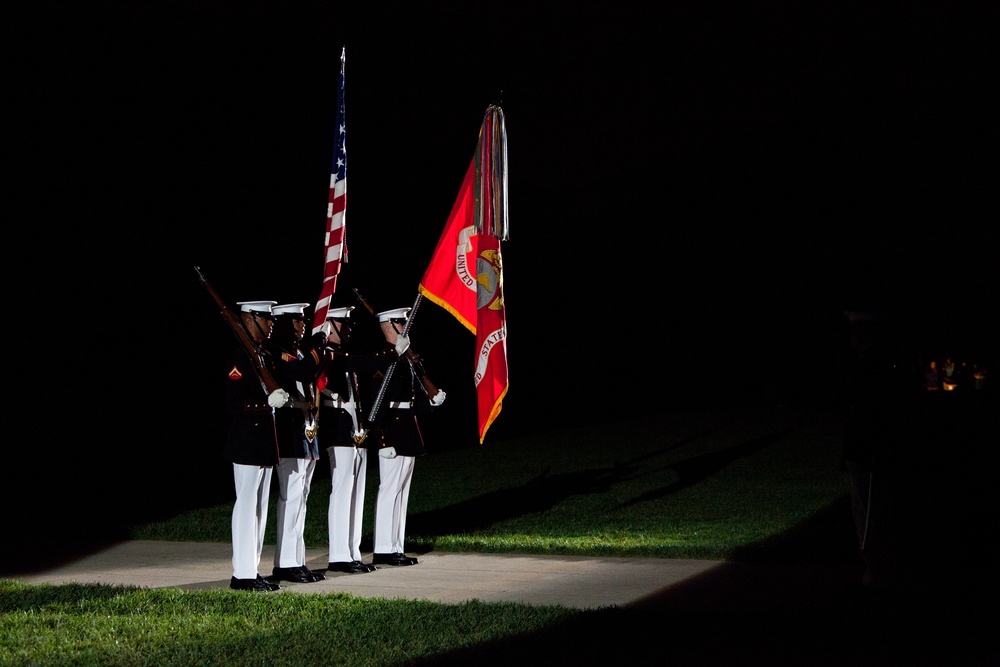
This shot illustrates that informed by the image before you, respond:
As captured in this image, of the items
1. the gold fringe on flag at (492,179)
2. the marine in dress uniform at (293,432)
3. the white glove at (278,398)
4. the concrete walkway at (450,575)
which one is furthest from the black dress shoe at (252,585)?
the gold fringe on flag at (492,179)

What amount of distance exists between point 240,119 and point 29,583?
11.7 metres

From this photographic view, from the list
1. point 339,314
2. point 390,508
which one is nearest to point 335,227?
point 339,314

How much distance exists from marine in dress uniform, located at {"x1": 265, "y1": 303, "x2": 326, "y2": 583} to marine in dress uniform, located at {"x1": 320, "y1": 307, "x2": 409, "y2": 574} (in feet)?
1.14

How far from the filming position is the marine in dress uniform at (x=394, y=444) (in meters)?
9.66

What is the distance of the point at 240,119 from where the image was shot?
1944 cm

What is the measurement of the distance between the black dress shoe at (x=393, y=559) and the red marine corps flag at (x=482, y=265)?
118cm

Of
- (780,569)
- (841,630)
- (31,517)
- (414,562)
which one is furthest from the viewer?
(31,517)

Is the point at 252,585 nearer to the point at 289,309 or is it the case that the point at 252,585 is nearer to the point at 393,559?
the point at 393,559

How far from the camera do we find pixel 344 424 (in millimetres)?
9469

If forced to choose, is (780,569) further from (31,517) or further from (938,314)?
(938,314)

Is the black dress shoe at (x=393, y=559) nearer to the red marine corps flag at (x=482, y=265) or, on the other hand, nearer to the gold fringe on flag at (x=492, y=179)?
the red marine corps flag at (x=482, y=265)

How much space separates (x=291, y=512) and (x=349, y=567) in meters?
0.75

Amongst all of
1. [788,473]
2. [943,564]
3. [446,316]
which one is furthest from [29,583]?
[446,316]

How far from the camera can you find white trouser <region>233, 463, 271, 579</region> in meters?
8.41
